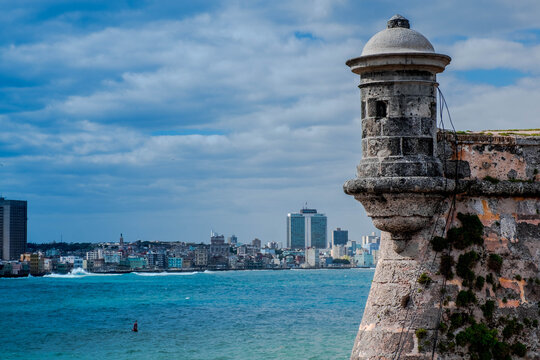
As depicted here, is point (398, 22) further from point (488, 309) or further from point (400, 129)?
point (488, 309)

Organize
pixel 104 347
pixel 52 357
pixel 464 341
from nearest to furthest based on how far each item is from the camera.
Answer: pixel 464 341, pixel 52 357, pixel 104 347

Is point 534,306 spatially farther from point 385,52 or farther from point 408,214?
point 385,52

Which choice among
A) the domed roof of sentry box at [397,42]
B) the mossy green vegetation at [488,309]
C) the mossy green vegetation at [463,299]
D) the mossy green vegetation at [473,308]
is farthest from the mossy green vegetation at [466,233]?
the domed roof of sentry box at [397,42]

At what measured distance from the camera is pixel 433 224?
926 centimetres

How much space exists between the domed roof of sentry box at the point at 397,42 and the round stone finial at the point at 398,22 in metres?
0.08

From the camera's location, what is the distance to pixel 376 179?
9.07m

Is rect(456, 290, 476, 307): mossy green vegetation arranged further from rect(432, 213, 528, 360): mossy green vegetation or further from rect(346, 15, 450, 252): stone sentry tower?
rect(346, 15, 450, 252): stone sentry tower

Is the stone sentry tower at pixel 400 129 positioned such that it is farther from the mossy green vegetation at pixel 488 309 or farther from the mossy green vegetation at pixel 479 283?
the mossy green vegetation at pixel 488 309

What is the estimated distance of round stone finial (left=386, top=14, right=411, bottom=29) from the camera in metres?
9.56

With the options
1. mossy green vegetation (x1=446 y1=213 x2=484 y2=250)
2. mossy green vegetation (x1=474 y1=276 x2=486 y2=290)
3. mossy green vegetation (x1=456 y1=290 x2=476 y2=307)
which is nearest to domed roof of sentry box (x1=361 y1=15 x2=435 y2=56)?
mossy green vegetation (x1=446 y1=213 x2=484 y2=250)

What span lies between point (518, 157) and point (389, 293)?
2.18 metres

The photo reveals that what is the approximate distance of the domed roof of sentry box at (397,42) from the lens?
361 inches

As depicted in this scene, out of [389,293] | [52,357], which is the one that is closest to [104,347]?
[52,357]

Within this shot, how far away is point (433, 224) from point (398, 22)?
237 centimetres
